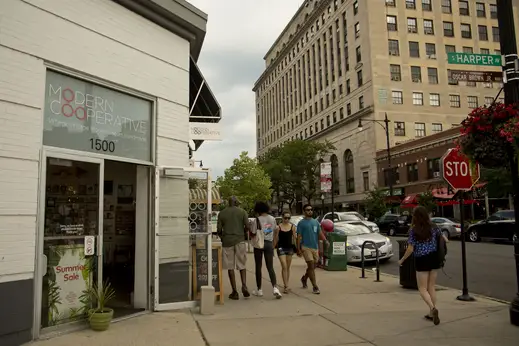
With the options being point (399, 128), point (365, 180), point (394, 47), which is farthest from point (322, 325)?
point (394, 47)

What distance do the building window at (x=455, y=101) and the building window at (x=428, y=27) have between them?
824cm

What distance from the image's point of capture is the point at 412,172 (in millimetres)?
43500

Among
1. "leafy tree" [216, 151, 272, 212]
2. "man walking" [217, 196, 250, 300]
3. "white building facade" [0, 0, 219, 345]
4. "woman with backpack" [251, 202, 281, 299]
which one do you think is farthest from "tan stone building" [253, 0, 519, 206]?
"white building facade" [0, 0, 219, 345]

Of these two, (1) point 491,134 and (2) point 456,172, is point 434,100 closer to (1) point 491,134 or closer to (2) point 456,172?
(2) point 456,172

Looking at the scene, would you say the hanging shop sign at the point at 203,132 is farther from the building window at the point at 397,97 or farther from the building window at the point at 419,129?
the building window at the point at 419,129

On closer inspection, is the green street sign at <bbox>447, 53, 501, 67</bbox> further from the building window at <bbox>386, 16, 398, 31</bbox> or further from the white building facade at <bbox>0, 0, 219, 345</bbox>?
the building window at <bbox>386, 16, 398, 31</bbox>

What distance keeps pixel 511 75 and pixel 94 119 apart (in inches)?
252

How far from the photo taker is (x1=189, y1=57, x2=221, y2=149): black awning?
10555 millimetres

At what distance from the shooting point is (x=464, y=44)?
5422 cm

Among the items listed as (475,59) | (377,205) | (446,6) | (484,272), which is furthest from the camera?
(446,6)

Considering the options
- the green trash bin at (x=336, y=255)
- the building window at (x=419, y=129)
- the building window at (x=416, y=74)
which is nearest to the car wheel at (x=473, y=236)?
the green trash bin at (x=336, y=255)

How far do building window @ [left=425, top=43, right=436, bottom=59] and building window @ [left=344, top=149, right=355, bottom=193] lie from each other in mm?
15041

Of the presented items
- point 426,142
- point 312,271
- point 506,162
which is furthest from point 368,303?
point 426,142

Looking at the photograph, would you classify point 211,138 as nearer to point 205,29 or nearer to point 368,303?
point 205,29
